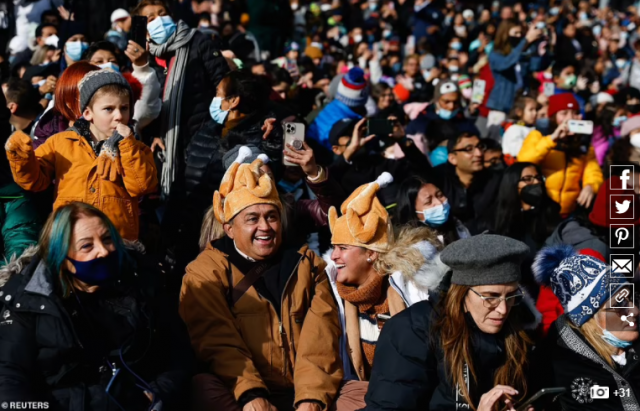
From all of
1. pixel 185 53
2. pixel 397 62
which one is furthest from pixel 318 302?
pixel 397 62

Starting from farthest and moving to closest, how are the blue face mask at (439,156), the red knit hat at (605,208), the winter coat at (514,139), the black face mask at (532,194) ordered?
the winter coat at (514,139)
the blue face mask at (439,156)
the black face mask at (532,194)
the red knit hat at (605,208)

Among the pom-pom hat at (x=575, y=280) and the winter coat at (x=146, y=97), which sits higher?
the winter coat at (x=146, y=97)

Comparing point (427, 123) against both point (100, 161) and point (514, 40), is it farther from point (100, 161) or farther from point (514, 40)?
point (100, 161)

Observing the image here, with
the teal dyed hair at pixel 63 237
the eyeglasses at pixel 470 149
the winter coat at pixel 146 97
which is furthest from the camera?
Result: the eyeglasses at pixel 470 149

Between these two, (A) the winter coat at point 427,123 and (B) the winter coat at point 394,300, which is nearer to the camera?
(B) the winter coat at point 394,300

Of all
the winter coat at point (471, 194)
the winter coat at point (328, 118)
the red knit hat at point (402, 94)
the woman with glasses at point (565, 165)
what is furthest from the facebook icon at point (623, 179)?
the red knit hat at point (402, 94)

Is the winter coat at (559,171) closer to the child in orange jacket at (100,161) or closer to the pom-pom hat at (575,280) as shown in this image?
the pom-pom hat at (575,280)

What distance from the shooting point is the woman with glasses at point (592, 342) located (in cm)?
466

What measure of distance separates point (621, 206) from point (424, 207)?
1883 mm

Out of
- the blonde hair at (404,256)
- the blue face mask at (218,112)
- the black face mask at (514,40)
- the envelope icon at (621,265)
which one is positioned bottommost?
the envelope icon at (621,265)

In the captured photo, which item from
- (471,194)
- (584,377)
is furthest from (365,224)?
(471,194)

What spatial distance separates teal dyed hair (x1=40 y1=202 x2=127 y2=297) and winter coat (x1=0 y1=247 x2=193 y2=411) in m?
0.04

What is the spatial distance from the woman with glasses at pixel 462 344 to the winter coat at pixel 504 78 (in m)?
7.85

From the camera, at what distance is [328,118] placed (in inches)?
326
